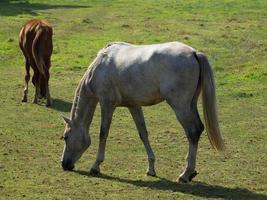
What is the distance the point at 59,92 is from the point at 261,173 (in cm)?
825

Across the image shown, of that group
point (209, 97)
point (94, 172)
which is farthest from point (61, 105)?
point (209, 97)

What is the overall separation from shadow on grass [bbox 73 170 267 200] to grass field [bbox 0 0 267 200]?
0.01m

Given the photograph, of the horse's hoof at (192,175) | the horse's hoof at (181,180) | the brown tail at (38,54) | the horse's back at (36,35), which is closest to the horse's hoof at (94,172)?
the horse's hoof at (181,180)

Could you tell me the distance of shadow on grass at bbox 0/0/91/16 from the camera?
125ft

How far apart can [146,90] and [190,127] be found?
0.81m

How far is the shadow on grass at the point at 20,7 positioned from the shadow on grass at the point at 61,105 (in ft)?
70.6

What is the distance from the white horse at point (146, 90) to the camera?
372 inches

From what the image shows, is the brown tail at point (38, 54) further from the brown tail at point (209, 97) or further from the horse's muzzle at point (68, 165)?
the brown tail at point (209, 97)

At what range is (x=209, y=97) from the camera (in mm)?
9453

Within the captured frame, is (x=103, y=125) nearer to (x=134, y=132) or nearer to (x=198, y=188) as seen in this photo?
(x=198, y=188)

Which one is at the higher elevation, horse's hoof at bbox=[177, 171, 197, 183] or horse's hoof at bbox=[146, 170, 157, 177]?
horse's hoof at bbox=[177, 171, 197, 183]

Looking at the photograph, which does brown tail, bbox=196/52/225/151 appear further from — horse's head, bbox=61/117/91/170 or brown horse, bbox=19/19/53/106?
brown horse, bbox=19/19/53/106

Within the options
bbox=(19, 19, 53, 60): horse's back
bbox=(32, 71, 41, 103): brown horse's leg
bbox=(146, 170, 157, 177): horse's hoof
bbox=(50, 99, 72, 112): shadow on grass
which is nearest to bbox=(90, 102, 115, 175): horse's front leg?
bbox=(146, 170, 157, 177): horse's hoof

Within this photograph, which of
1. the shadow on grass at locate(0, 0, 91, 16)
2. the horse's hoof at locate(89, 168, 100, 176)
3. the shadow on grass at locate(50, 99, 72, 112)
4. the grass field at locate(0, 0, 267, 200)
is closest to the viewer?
the grass field at locate(0, 0, 267, 200)
